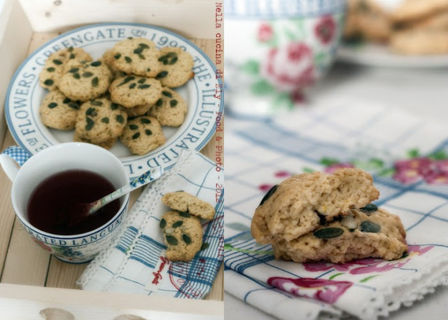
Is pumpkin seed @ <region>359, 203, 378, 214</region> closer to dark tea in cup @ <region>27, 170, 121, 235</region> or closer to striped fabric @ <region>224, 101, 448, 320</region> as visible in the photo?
striped fabric @ <region>224, 101, 448, 320</region>

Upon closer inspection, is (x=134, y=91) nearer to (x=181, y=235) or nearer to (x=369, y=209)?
(x=181, y=235)

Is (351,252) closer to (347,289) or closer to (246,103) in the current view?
(347,289)

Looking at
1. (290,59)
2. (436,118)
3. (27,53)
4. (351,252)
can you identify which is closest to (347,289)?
(351,252)

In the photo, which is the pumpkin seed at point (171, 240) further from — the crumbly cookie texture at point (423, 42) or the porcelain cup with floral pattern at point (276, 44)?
the crumbly cookie texture at point (423, 42)

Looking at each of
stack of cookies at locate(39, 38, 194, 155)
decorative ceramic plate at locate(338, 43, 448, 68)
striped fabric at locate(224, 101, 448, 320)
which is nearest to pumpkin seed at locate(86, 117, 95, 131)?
stack of cookies at locate(39, 38, 194, 155)

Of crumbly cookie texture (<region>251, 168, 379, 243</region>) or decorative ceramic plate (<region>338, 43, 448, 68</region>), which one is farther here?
decorative ceramic plate (<region>338, 43, 448, 68</region>)
